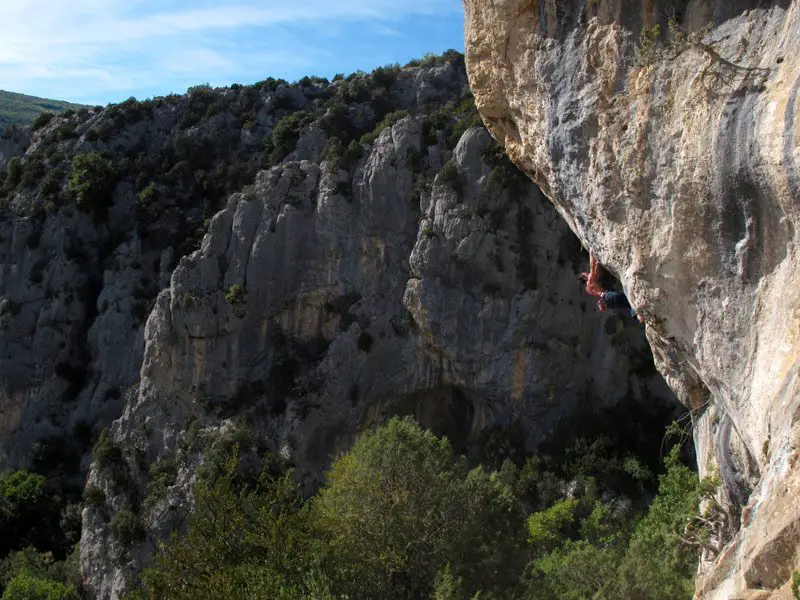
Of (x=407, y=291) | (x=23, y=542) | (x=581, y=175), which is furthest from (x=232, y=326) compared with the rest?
(x=581, y=175)

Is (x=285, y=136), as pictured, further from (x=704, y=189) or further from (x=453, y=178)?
(x=704, y=189)

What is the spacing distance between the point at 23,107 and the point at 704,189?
11240 centimetres

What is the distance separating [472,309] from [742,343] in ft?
69.1

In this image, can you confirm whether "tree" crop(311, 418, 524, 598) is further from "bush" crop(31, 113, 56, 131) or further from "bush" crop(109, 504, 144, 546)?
"bush" crop(31, 113, 56, 131)

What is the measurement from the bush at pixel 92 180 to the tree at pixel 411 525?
29.5 m

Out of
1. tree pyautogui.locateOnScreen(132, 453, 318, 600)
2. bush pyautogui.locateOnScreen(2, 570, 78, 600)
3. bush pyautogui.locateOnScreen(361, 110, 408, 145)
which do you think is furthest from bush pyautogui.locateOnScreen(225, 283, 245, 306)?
tree pyautogui.locateOnScreen(132, 453, 318, 600)

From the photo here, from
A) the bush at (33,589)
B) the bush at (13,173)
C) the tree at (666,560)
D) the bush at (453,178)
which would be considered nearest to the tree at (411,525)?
the tree at (666,560)

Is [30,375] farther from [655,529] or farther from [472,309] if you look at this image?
[655,529]

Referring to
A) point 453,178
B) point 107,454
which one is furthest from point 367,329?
point 107,454

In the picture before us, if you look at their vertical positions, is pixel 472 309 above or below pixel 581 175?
below

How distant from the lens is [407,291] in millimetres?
28828

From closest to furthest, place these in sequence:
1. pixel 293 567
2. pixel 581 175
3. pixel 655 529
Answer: pixel 581 175, pixel 293 567, pixel 655 529

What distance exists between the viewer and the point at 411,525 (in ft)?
49.1

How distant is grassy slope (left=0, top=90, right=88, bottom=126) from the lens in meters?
89.5
